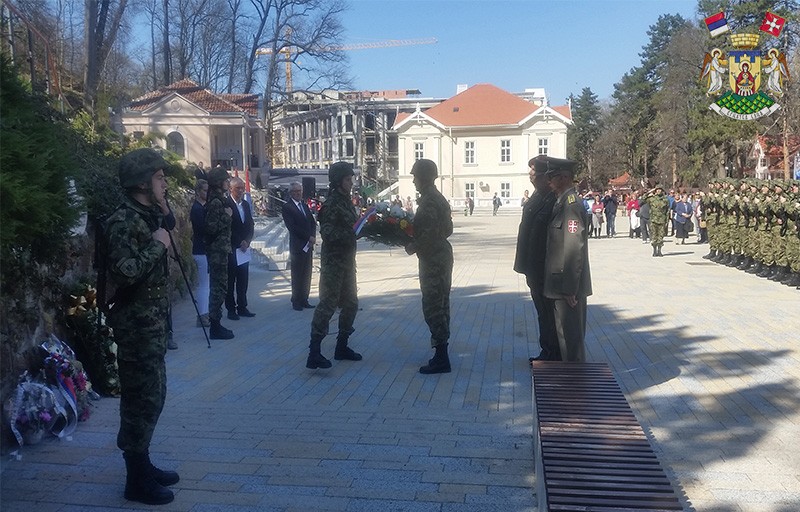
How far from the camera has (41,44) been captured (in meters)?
10.3

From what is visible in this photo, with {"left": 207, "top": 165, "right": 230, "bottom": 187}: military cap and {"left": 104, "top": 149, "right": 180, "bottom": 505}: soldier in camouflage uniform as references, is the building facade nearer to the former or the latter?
{"left": 207, "top": 165, "right": 230, "bottom": 187}: military cap

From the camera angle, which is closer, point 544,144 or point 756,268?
point 756,268

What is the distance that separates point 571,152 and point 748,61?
69215mm

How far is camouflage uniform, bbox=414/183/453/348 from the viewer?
22.4 ft

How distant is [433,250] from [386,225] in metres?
0.93

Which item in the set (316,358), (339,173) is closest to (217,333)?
(316,358)

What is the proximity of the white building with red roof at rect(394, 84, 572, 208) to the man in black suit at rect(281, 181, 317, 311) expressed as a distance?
52.8 metres

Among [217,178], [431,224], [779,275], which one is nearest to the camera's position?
[431,224]

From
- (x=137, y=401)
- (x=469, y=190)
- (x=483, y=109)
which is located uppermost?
(x=483, y=109)

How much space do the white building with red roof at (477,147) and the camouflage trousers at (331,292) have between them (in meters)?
56.2

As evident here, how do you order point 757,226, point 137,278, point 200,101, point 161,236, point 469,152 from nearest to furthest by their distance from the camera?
point 137,278 → point 161,236 → point 757,226 → point 200,101 → point 469,152

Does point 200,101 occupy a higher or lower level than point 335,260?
higher

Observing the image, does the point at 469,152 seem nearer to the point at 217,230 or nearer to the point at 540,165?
the point at 217,230

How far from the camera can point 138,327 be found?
12.9ft
